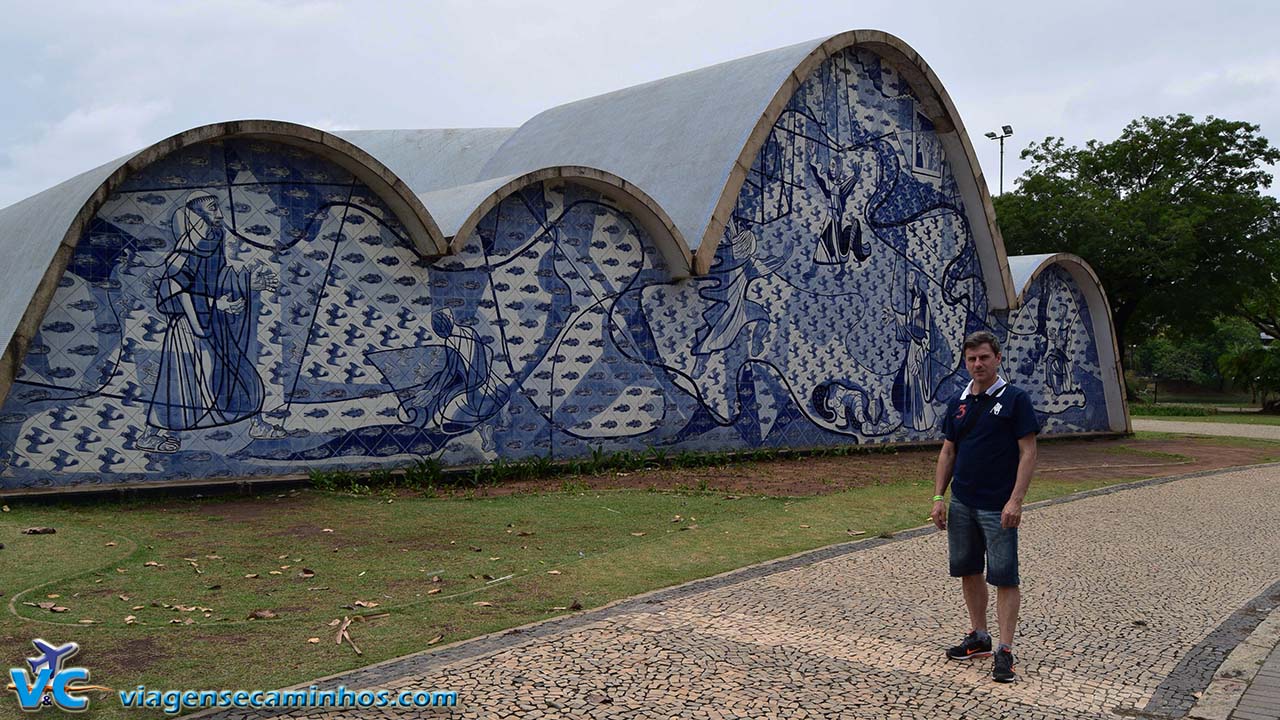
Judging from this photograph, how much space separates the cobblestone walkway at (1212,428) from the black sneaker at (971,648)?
21.8 m

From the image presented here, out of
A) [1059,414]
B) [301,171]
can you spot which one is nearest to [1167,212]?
[1059,414]

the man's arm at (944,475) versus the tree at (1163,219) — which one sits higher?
the tree at (1163,219)

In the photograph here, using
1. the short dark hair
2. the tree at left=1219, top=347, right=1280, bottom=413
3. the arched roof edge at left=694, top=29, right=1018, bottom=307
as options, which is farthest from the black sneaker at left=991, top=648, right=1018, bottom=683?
the tree at left=1219, top=347, right=1280, bottom=413

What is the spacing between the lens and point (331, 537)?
8586 millimetres

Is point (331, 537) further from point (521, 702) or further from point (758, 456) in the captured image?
point (758, 456)

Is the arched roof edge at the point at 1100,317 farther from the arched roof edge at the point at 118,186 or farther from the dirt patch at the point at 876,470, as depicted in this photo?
the arched roof edge at the point at 118,186

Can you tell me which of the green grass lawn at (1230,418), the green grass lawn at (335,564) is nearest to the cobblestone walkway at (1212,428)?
the green grass lawn at (1230,418)

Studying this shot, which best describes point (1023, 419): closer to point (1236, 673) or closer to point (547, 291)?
point (1236, 673)

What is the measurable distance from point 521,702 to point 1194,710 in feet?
9.10

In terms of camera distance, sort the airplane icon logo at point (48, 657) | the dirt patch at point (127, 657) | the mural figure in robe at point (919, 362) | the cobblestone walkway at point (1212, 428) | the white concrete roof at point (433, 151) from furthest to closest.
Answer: the cobblestone walkway at point (1212, 428)
the white concrete roof at point (433, 151)
the mural figure in robe at point (919, 362)
the dirt patch at point (127, 657)
the airplane icon logo at point (48, 657)

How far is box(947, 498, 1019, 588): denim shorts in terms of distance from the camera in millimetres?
5078

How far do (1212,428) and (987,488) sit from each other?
25.6 metres

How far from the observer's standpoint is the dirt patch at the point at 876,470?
12211 mm

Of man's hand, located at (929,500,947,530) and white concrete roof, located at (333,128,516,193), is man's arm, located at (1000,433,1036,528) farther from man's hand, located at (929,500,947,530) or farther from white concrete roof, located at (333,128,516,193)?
white concrete roof, located at (333,128,516,193)
